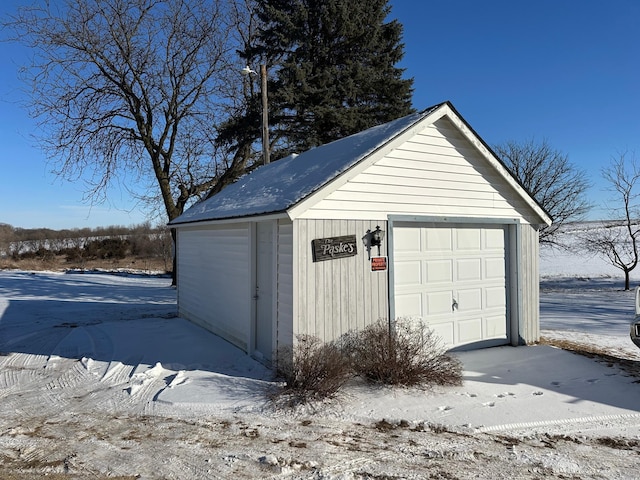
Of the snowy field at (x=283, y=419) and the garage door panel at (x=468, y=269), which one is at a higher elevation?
the garage door panel at (x=468, y=269)

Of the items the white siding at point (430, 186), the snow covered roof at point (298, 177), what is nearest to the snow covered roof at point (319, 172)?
the snow covered roof at point (298, 177)

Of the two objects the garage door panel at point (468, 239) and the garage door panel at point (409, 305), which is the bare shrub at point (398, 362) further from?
the garage door panel at point (468, 239)

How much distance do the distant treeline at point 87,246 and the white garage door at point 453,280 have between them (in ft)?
98.2

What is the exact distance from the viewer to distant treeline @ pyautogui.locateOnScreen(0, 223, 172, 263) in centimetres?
3597

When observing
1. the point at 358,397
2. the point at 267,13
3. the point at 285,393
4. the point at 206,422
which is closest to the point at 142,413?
the point at 206,422

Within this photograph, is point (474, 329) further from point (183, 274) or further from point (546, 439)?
point (183, 274)

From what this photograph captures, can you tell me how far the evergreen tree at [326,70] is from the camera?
17969 mm

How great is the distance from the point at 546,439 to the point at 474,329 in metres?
3.58

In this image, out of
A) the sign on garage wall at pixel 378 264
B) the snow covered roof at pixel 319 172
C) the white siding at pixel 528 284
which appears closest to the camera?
the snow covered roof at pixel 319 172

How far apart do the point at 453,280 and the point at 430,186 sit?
169cm

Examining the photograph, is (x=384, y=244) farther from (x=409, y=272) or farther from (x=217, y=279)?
(x=217, y=279)

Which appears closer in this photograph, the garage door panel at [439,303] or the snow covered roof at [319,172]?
the snow covered roof at [319,172]

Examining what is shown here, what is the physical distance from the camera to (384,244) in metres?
6.74

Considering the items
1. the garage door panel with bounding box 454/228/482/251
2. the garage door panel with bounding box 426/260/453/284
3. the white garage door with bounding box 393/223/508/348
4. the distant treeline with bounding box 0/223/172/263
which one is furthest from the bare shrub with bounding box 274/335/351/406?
the distant treeline with bounding box 0/223/172/263
